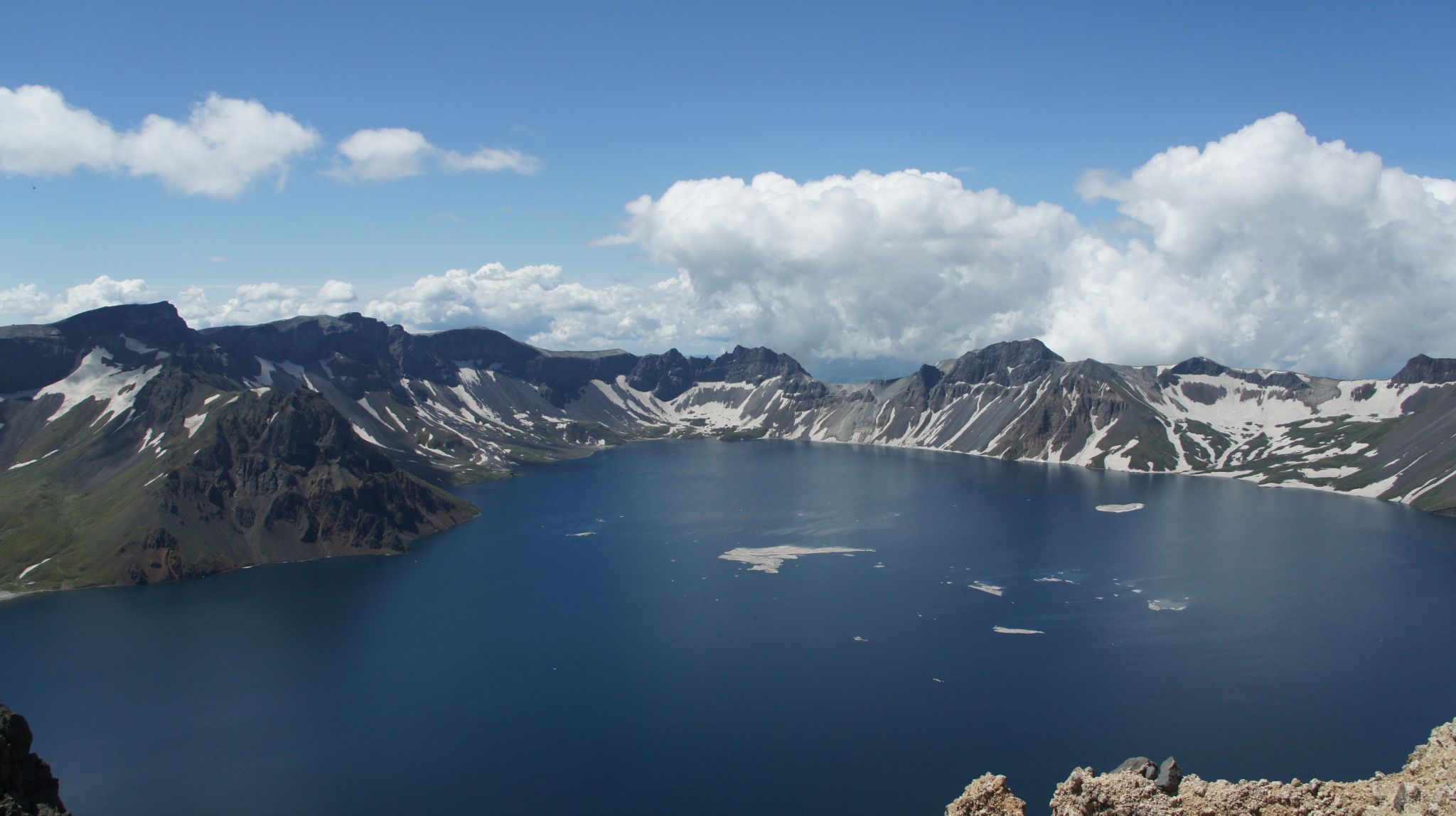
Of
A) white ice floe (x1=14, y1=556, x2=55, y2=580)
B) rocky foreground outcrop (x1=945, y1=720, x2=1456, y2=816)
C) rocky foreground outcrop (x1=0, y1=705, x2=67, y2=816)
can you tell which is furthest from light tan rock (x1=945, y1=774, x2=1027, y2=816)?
white ice floe (x1=14, y1=556, x2=55, y2=580)

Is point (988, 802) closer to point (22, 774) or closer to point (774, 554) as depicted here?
point (22, 774)

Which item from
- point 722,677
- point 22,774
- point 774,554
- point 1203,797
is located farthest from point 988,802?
point 774,554

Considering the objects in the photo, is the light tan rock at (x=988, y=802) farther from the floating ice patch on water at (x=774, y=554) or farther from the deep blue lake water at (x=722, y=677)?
the floating ice patch on water at (x=774, y=554)

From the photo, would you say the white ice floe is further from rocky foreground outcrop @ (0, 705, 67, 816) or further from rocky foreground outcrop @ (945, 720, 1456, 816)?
rocky foreground outcrop @ (945, 720, 1456, 816)

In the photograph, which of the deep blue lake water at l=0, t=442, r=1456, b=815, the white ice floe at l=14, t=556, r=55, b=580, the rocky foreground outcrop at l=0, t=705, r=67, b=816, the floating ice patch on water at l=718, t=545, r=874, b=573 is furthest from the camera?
the floating ice patch on water at l=718, t=545, r=874, b=573

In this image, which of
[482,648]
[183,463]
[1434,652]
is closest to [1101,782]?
[482,648]

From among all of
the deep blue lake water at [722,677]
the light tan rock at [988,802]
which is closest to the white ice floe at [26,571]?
the deep blue lake water at [722,677]

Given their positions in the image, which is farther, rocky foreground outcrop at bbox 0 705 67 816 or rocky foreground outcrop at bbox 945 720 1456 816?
rocky foreground outcrop at bbox 0 705 67 816
